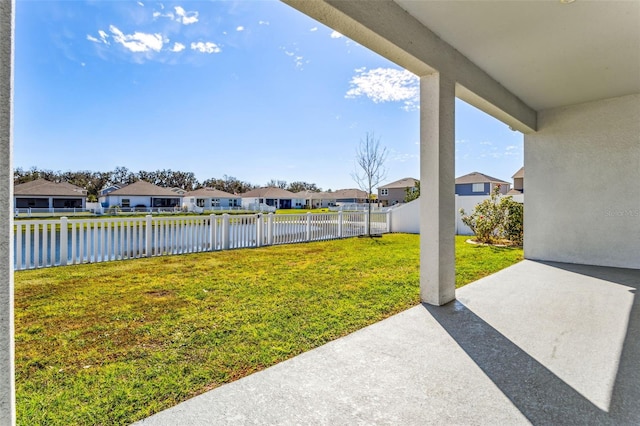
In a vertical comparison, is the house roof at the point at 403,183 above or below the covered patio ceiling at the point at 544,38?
above

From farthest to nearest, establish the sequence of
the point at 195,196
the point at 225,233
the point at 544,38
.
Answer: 1. the point at 195,196
2. the point at 225,233
3. the point at 544,38

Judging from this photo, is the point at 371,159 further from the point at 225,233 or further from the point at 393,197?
the point at 393,197

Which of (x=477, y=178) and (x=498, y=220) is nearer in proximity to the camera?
(x=498, y=220)

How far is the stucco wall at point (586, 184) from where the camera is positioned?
5.79m

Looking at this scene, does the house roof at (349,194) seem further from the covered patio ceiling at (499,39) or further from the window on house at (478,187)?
the covered patio ceiling at (499,39)

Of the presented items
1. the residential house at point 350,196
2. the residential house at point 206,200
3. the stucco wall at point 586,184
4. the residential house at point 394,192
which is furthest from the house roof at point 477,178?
the stucco wall at point 586,184

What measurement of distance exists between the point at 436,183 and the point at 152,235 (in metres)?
6.50

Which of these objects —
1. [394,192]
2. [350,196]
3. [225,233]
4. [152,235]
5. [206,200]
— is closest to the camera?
[152,235]

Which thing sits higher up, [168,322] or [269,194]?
[269,194]

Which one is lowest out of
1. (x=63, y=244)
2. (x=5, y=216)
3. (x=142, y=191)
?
(x=63, y=244)

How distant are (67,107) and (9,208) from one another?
1927 cm

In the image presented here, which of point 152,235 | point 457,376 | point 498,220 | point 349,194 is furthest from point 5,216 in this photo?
Answer: point 349,194

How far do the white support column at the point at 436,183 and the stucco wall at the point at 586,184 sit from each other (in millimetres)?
4069

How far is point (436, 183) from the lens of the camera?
3785 millimetres
